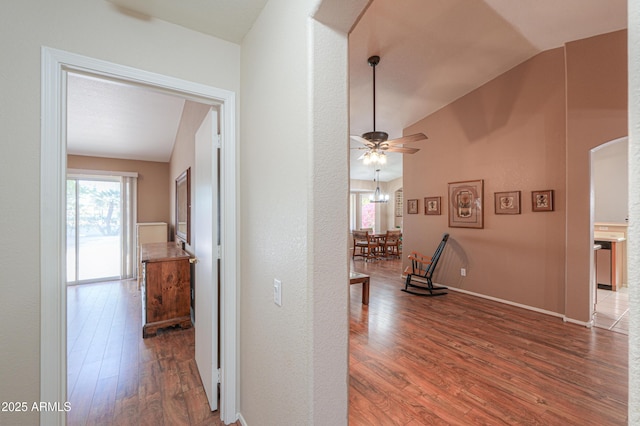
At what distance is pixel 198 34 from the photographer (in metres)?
1.70

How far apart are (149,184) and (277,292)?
6.07 metres

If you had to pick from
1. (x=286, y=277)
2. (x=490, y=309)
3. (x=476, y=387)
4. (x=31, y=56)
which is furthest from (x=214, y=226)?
(x=490, y=309)

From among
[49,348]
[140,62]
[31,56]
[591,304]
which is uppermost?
[140,62]

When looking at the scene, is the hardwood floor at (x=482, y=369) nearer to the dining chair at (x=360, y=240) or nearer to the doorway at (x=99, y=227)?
the dining chair at (x=360, y=240)

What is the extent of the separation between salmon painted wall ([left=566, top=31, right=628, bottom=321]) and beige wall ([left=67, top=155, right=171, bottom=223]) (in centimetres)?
725

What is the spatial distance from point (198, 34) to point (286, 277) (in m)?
1.65

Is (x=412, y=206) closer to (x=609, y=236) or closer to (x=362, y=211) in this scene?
(x=609, y=236)

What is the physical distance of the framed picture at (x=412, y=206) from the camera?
213 inches

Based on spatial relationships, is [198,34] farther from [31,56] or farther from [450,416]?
[450,416]

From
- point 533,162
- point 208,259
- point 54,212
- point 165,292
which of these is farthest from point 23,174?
point 533,162

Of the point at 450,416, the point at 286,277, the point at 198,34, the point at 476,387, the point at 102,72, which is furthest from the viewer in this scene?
the point at 476,387

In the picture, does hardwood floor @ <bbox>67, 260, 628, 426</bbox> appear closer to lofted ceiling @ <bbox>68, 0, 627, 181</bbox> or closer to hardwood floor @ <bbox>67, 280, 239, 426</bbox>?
hardwood floor @ <bbox>67, 280, 239, 426</bbox>

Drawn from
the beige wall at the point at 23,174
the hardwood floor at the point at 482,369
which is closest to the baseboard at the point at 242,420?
the hardwood floor at the point at 482,369

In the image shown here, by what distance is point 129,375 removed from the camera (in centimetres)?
227
